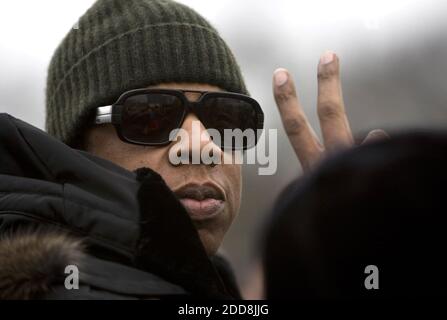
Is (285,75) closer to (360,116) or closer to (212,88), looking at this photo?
(212,88)

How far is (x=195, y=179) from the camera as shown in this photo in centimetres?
186

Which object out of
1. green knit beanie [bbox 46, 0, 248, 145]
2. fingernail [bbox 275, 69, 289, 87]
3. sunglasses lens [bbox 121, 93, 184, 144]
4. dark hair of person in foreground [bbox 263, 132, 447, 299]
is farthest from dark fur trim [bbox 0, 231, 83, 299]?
green knit beanie [bbox 46, 0, 248, 145]

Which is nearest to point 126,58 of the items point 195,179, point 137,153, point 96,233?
point 137,153

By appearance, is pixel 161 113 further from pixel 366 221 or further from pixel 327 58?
pixel 366 221

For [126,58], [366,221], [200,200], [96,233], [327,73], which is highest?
[126,58]

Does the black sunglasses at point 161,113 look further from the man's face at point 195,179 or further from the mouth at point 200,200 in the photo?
the mouth at point 200,200

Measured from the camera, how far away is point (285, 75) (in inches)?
61.1

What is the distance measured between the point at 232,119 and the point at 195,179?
0.22m

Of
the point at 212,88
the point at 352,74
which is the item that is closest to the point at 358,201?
the point at 212,88

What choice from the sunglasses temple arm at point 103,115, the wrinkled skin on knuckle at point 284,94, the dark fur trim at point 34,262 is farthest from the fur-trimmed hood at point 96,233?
the sunglasses temple arm at point 103,115

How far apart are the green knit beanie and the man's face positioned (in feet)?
0.24

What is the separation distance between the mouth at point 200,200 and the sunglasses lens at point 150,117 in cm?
14

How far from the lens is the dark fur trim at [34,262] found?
1219 mm
